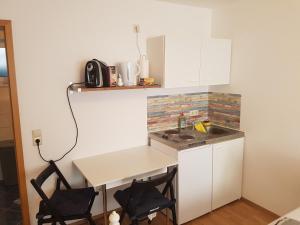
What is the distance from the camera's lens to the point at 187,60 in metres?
2.47

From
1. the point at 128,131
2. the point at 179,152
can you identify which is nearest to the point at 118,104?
the point at 128,131

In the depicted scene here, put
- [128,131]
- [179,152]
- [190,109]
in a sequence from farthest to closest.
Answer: [190,109]
[128,131]
[179,152]

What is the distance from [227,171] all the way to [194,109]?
82 centimetres

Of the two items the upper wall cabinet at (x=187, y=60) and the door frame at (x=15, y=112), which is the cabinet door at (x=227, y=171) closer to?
the upper wall cabinet at (x=187, y=60)

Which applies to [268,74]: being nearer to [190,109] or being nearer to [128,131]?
[190,109]

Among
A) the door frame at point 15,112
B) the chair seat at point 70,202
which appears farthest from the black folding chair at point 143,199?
the door frame at point 15,112

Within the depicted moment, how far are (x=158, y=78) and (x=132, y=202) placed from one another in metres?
1.17

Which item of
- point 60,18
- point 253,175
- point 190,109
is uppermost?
point 60,18

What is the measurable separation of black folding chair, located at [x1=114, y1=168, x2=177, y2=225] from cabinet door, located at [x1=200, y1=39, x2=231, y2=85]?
1.14m

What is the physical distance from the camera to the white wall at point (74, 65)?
204 centimetres

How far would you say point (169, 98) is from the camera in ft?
9.26

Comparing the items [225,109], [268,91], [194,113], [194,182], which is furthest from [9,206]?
[268,91]

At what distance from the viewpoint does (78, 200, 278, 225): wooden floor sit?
249 cm

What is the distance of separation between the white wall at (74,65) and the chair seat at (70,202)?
254 millimetres
